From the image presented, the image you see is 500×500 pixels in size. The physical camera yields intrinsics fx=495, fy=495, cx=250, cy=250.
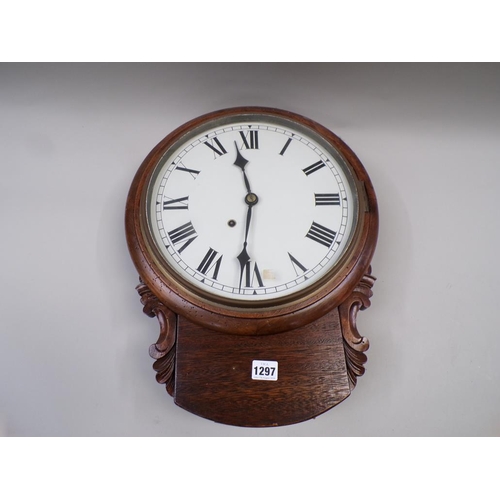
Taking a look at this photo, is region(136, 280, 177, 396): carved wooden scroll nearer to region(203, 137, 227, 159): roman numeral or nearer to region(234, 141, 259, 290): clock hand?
region(234, 141, 259, 290): clock hand

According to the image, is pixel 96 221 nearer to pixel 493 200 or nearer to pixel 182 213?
pixel 182 213

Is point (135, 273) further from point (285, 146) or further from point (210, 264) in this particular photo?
point (285, 146)

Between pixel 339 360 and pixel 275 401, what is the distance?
0.14 m

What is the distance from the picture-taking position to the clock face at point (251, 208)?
938mm

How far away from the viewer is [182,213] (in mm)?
1001

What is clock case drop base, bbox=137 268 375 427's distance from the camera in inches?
34.4

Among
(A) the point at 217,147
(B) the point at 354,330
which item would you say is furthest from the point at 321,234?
(A) the point at 217,147

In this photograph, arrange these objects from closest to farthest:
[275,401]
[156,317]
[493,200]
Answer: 1. [275,401]
2. [156,317]
3. [493,200]

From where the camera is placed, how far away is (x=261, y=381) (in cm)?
89

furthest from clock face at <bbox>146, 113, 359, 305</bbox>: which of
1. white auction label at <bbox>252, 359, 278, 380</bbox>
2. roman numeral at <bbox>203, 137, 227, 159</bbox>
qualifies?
white auction label at <bbox>252, 359, 278, 380</bbox>

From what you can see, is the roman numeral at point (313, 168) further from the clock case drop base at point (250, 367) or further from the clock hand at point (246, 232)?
the clock case drop base at point (250, 367)

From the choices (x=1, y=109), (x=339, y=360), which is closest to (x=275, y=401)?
(x=339, y=360)

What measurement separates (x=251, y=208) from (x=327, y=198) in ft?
0.51

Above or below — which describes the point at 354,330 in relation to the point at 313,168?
below
